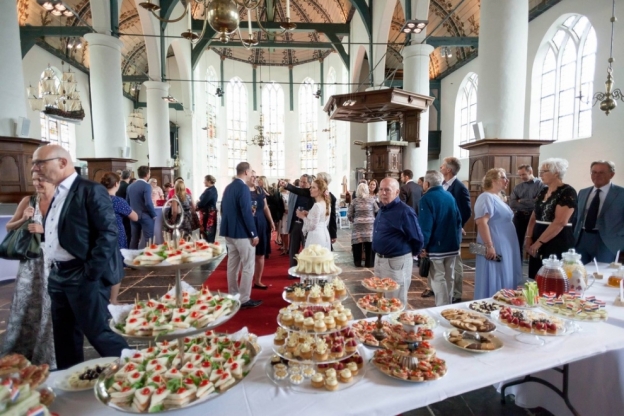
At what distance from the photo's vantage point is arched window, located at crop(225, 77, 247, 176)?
22.0 m

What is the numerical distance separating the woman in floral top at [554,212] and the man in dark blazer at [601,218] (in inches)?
14.1

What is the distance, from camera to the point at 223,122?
2158 centimetres

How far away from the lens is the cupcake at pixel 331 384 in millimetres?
1352

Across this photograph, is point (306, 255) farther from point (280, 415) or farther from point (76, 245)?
point (76, 245)

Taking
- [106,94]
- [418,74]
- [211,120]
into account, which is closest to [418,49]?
[418,74]

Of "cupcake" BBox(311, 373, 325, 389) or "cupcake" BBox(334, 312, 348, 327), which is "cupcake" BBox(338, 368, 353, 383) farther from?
"cupcake" BBox(334, 312, 348, 327)

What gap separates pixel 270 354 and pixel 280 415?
45 centimetres

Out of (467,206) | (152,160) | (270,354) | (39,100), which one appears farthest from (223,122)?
(270,354)

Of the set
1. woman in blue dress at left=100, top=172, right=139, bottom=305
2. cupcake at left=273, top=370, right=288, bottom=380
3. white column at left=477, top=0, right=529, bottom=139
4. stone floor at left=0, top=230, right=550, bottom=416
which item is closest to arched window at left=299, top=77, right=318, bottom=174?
stone floor at left=0, top=230, right=550, bottom=416

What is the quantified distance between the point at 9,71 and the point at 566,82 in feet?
43.3

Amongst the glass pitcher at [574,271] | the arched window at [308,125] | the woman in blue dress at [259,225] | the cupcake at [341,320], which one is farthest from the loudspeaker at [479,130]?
the arched window at [308,125]

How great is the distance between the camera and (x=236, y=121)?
880 inches

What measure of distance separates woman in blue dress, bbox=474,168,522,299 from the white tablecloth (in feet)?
2.61

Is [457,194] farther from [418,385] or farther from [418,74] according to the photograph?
[418,74]
